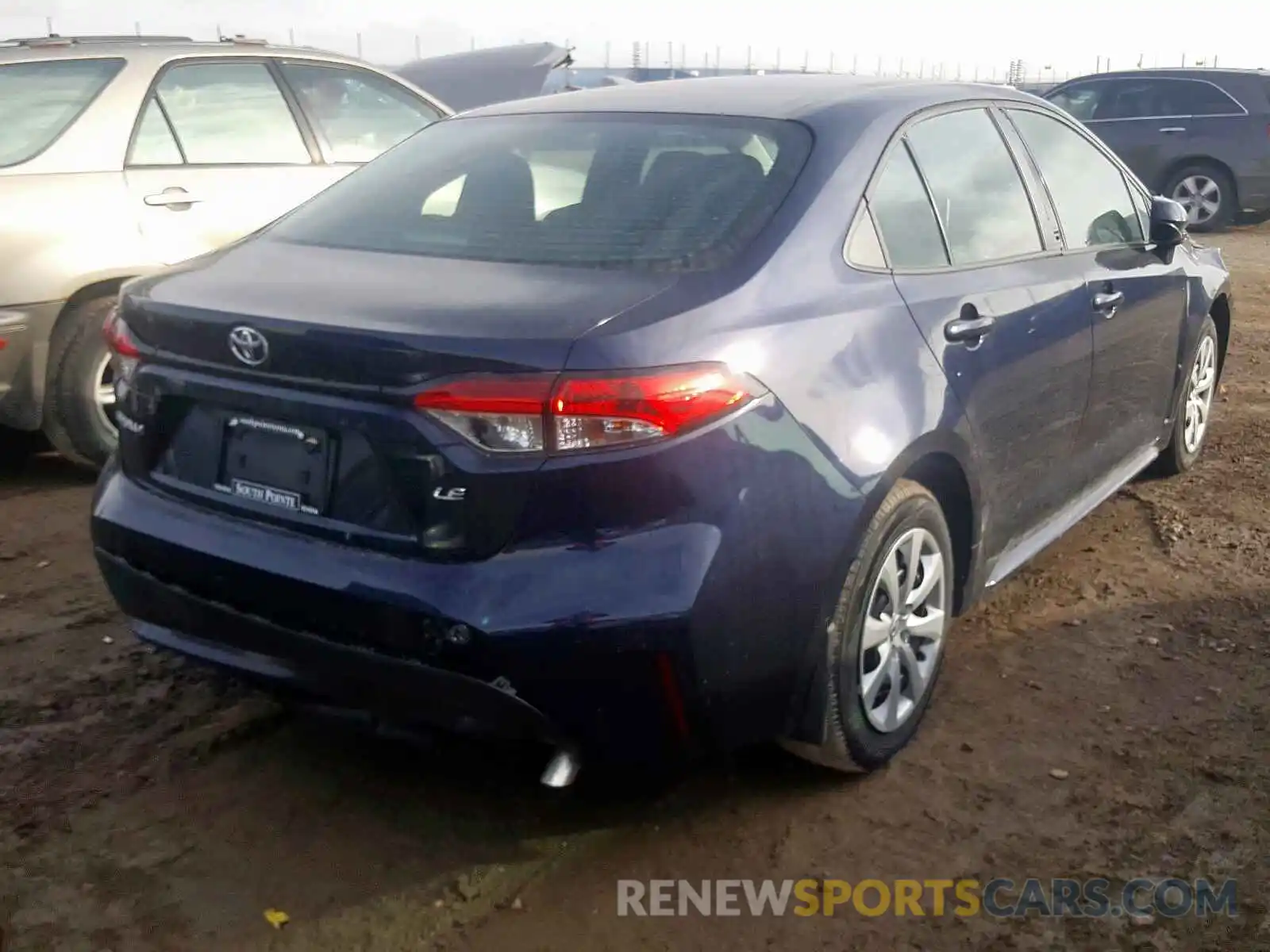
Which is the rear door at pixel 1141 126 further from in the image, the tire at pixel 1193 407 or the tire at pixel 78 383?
the tire at pixel 78 383

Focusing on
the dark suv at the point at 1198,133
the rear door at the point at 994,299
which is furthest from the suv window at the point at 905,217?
the dark suv at the point at 1198,133

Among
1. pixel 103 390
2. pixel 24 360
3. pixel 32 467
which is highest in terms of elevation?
pixel 24 360

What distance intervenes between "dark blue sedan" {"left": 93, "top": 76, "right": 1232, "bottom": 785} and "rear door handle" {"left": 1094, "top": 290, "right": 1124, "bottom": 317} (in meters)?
0.32

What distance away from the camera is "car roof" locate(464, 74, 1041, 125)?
10.9ft

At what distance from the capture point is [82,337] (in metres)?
5.13

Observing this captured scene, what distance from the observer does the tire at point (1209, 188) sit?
14.0 meters

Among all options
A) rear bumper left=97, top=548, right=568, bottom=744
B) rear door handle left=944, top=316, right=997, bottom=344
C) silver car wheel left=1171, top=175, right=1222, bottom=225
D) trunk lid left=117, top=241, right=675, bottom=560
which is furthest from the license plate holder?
silver car wheel left=1171, top=175, right=1222, bottom=225

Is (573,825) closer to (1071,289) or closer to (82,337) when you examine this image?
(1071,289)

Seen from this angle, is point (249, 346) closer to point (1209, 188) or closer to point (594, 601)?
point (594, 601)

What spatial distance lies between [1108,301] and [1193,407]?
1580mm

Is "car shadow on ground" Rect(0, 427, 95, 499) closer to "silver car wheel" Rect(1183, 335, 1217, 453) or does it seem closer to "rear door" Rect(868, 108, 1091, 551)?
"rear door" Rect(868, 108, 1091, 551)

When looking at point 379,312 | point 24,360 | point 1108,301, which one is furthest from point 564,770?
point 24,360

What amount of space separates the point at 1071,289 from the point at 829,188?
113cm

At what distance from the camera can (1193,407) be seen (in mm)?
5355
